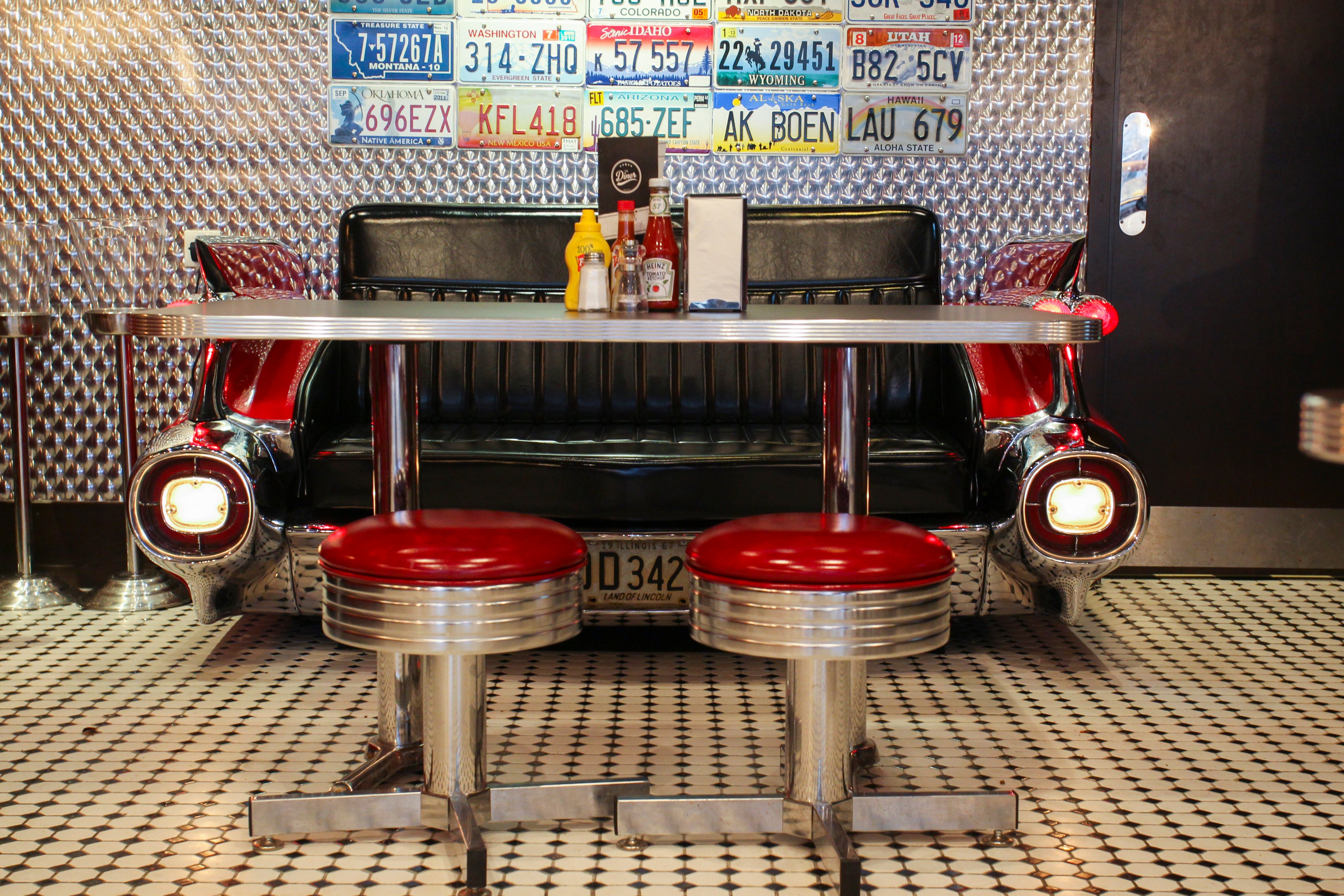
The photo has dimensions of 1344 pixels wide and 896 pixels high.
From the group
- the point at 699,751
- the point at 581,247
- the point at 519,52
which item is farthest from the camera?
the point at 519,52

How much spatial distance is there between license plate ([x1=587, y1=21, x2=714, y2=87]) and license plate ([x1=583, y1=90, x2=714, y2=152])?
0.04 meters

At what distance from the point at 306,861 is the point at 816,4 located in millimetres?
2944

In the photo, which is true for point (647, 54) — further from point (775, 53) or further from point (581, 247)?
point (581, 247)

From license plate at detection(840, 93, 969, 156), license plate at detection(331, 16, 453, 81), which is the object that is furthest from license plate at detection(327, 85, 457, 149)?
license plate at detection(840, 93, 969, 156)

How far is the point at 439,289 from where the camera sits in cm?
344

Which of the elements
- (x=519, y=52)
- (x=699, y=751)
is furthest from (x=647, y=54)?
(x=699, y=751)

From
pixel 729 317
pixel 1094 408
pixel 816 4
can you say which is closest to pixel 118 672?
pixel 729 317

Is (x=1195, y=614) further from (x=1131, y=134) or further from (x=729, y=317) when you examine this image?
(x=729, y=317)

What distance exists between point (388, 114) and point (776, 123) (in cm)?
122

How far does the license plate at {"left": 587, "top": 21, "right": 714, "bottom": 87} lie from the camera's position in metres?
→ 3.78

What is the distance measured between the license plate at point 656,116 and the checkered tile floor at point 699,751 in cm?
167

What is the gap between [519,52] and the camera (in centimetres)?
378

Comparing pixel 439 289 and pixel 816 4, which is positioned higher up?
pixel 816 4

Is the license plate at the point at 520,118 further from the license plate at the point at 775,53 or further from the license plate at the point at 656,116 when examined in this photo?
the license plate at the point at 775,53
